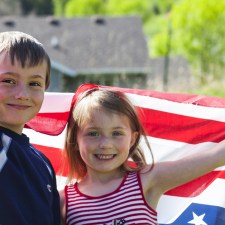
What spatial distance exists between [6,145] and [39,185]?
20 centimetres

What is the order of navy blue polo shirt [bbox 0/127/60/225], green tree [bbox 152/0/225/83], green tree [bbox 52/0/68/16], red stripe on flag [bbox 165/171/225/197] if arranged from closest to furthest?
navy blue polo shirt [bbox 0/127/60/225] → red stripe on flag [bbox 165/171/225/197] → green tree [bbox 152/0/225/83] → green tree [bbox 52/0/68/16]

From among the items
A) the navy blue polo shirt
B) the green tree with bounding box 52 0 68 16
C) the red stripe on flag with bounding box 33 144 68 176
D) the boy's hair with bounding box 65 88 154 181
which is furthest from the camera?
the green tree with bounding box 52 0 68 16

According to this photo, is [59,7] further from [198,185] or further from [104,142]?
[104,142]

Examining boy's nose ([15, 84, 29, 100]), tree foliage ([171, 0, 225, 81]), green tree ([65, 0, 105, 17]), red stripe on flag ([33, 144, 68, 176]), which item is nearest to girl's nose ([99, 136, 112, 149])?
boy's nose ([15, 84, 29, 100])

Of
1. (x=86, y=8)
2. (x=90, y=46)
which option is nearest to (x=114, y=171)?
(x=90, y=46)

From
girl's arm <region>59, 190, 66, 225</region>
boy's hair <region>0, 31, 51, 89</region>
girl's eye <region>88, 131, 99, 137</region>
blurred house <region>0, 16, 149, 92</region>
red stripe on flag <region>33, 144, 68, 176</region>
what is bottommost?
girl's arm <region>59, 190, 66, 225</region>

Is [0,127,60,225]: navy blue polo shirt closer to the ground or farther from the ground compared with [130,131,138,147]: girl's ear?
closer to the ground

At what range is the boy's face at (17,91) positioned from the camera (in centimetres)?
242

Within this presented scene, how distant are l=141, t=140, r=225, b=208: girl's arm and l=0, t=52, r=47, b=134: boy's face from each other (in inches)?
23.3

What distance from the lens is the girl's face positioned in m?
2.73

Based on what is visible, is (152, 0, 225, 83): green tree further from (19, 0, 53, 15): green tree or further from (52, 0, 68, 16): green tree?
(19, 0, 53, 15): green tree

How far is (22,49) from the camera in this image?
8.04 ft

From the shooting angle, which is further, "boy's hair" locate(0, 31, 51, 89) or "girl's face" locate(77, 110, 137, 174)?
"girl's face" locate(77, 110, 137, 174)

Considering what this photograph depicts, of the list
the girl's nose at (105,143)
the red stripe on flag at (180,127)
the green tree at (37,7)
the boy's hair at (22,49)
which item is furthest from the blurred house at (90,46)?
the green tree at (37,7)
